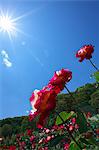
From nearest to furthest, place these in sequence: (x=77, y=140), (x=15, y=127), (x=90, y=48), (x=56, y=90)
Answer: (x=77, y=140) < (x=56, y=90) < (x=90, y=48) < (x=15, y=127)

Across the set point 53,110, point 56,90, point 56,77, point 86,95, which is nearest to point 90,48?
point 56,77

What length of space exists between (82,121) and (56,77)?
22.7 inches

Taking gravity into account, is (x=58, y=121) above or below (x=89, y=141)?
above

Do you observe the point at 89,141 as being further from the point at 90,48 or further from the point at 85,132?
the point at 90,48

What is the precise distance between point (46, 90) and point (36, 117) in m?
0.20

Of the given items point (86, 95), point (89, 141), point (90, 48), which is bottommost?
point (89, 141)

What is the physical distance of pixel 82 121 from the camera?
2.35 meters

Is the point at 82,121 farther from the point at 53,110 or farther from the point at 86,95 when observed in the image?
the point at 86,95

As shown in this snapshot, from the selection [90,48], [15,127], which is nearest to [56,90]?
[90,48]

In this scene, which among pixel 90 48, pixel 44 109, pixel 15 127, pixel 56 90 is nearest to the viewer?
pixel 44 109

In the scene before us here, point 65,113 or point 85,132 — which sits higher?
point 65,113

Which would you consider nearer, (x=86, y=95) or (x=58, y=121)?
(x=58, y=121)

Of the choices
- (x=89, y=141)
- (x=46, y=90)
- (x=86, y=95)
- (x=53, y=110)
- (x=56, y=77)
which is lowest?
(x=89, y=141)

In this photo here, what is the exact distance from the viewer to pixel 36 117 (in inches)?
85.9
